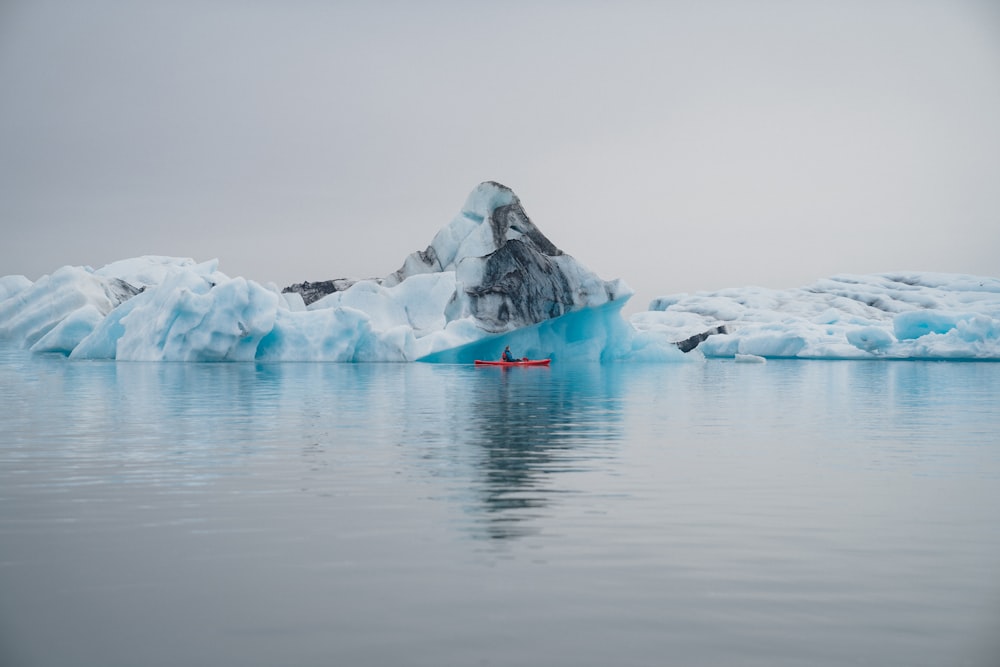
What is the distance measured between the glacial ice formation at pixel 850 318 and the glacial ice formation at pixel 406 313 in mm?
7524

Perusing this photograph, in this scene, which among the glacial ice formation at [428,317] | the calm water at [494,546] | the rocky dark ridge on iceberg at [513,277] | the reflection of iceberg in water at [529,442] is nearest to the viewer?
the calm water at [494,546]

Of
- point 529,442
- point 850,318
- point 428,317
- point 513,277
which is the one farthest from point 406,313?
point 850,318

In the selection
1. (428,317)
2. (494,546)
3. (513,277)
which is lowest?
(494,546)

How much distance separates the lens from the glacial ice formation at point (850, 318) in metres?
48.2

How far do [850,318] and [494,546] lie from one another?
5877 cm

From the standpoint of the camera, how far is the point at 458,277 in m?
39.1

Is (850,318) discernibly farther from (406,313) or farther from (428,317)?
(406,313)

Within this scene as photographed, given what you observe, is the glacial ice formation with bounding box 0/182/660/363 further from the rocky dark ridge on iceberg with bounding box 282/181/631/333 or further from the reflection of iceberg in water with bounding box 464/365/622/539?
the reflection of iceberg in water with bounding box 464/365/622/539

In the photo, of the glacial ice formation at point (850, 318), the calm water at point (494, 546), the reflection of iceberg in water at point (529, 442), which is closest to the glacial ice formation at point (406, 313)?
the glacial ice formation at point (850, 318)

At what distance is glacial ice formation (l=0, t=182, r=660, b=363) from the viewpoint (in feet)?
111

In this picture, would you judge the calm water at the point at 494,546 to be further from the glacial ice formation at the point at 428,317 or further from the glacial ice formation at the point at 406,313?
the glacial ice formation at the point at 428,317

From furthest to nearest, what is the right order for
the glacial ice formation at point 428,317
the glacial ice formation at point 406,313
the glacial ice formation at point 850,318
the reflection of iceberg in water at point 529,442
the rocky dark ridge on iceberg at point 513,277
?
the glacial ice formation at point 850,318 < the rocky dark ridge on iceberg at point 513,277 < the glacial ice formation at point 428,317 < the glacial ice formation at point 406,313 < the reflection of iceberg in water at point 529,442

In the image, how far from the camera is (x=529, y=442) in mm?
10656

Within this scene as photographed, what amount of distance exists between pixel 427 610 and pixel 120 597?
1441mm
